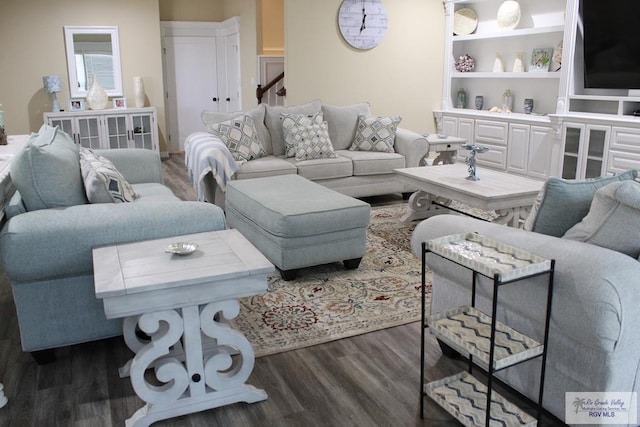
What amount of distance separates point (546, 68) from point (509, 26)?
70 cm

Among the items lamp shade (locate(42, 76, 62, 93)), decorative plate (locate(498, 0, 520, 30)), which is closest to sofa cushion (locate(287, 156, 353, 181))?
decorative plate (locate(498, 0, 520, 30))

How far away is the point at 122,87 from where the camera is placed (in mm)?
8125

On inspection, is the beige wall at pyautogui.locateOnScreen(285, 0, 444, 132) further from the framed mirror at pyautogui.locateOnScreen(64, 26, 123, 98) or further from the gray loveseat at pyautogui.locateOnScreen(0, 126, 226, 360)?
the gray loveseat at pyautogui.locateOnScreen(0, 126, 226, 360)

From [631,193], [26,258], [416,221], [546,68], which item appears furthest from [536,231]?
[546,68]

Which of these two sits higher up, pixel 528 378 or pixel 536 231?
pixel 536 231

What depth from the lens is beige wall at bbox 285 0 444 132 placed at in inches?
265

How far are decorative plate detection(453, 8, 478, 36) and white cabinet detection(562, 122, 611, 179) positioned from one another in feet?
7.11

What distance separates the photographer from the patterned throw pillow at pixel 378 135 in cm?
573

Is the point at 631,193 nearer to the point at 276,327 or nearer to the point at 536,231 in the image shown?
the point at 536,231

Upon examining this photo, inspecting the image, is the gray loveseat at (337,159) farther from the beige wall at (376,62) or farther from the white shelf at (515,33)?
the white shelf at (515,33)

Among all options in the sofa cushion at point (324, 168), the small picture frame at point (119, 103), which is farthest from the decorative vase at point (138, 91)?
the sofa cushion at point (324, 168)

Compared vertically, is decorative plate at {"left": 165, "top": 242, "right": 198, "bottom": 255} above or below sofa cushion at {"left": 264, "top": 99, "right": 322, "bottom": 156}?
→ below

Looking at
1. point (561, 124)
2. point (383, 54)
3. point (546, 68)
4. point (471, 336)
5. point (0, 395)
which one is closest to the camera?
point (471, 336)

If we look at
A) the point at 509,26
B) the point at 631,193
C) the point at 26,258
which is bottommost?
the point at 26,258
